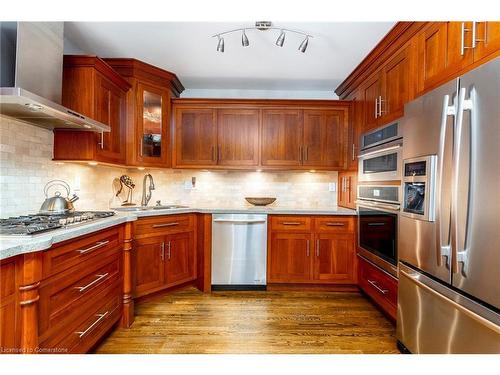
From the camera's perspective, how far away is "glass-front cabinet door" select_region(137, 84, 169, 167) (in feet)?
9.38

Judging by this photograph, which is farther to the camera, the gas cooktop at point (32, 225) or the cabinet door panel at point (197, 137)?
the cabinet door panel at point (197, 137)

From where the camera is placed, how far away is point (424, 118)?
159cm

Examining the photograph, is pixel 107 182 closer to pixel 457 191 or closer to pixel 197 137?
pixel 197 137

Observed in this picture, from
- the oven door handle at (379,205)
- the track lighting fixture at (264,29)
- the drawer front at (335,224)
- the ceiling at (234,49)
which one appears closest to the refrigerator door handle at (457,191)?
the oven door handle at (379,205)

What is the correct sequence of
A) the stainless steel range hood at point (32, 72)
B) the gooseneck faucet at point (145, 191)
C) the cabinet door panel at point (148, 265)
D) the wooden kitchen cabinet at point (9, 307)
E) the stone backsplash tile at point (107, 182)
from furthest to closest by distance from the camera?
the gooseneck faucet at point (145, 191) < the cabinet door panel at point (148, 265) < the stone backsplash tile at point (107, 182) < the stainless steel range hood at point (32, 72) < the wooden kitchen cabinet at point (9, 307)

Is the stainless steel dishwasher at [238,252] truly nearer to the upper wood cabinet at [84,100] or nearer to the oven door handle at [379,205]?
the oven door handle at [379,205]

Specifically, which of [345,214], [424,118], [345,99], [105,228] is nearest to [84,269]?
[105,228]

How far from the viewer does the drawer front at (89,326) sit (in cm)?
137

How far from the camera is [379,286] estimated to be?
93.5 inches

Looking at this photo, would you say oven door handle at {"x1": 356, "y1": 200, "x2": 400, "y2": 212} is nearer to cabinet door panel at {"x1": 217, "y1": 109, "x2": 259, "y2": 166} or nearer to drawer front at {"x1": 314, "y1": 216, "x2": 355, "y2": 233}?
drawer front at {"x1": 314, "y1": 216, "x2": 355, "y2": 233}

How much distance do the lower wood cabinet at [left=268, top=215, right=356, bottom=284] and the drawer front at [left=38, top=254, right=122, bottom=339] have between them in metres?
1.70

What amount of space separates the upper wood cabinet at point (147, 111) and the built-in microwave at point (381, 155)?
226cm

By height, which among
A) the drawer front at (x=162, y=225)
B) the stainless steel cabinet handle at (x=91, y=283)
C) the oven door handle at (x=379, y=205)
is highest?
the oven door handle at (x=379, y=205)
